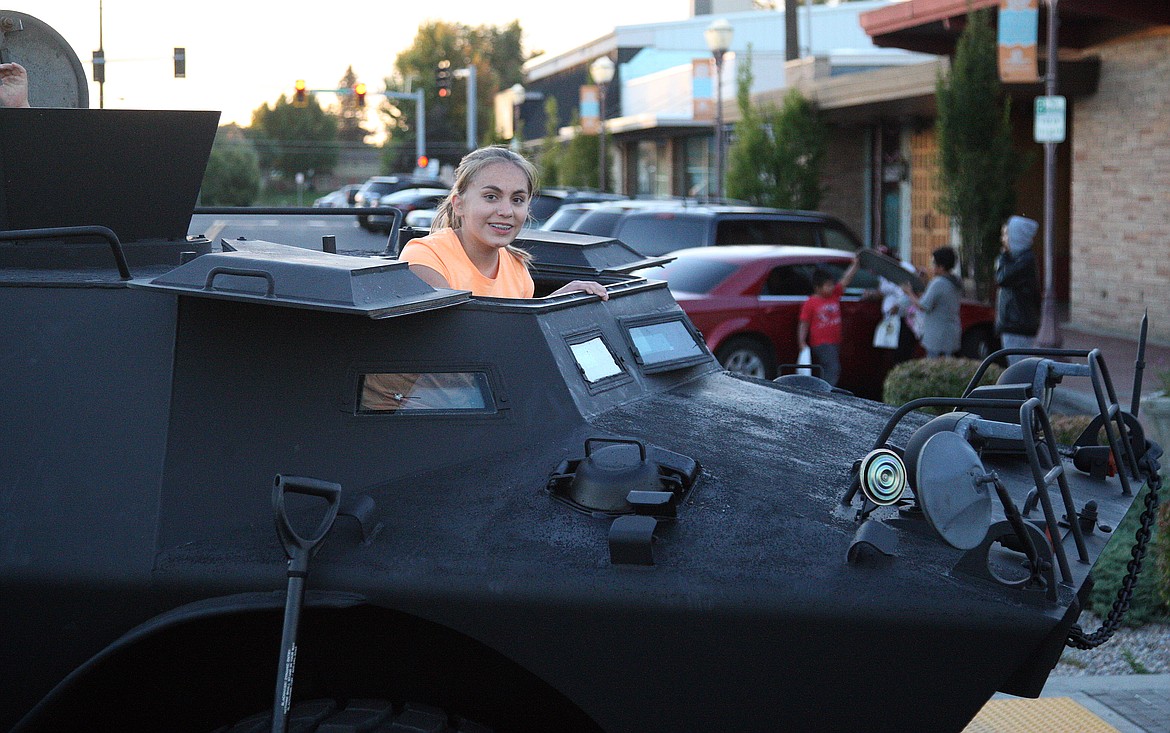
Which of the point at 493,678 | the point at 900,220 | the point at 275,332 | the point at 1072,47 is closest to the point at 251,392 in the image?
the point at 275,332

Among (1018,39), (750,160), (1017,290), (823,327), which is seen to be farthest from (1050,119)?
(750,160)

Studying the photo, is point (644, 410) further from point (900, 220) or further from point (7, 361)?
point (900, 220)

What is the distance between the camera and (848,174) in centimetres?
2844

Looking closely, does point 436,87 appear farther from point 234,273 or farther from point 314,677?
point 314,677

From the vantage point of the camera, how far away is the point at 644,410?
3.79m

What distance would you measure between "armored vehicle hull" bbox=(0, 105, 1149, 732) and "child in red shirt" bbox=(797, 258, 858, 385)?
848 cm

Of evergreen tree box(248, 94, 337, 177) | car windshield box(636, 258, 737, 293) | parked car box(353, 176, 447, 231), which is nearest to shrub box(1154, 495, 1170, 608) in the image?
car windshield box(636, 258, 737, 293)

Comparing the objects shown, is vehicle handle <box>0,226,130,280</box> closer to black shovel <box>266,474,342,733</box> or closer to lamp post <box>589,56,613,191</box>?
black shovel <box>266,474,342,733</box>

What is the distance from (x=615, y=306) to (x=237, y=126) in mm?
2030

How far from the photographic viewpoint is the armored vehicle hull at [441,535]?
2.83 m

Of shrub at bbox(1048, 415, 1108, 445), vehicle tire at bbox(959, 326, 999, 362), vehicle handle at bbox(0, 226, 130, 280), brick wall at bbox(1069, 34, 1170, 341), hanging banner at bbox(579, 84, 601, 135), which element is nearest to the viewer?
vehicle handle at bbox(0, 226, 130, 280)

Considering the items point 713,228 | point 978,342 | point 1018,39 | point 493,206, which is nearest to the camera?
point 493,206

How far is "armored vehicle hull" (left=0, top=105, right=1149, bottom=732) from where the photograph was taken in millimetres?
2826

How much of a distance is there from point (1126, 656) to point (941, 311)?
662 cm
